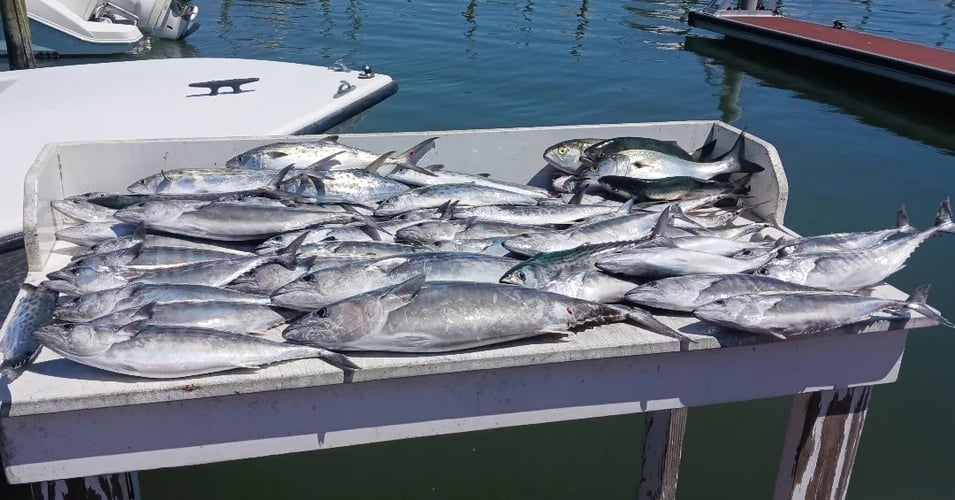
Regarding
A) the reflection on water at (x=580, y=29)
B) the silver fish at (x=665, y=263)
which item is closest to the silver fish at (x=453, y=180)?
the silver fish at (x=665, y=263)

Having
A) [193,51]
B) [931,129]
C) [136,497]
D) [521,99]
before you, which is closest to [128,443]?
[136,497]

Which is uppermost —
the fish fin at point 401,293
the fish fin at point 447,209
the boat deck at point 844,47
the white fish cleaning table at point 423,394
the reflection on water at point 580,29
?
Answer: the fish fin at point 401,293

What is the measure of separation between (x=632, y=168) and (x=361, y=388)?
1986mm

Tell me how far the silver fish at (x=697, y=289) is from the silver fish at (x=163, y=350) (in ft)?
3.10

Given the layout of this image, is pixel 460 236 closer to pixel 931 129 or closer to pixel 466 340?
pixel 466 340

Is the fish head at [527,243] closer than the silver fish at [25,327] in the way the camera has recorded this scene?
No

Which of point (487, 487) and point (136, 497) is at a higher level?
point (136, 497)

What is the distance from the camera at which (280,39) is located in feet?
54.7

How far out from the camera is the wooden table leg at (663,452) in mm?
3475

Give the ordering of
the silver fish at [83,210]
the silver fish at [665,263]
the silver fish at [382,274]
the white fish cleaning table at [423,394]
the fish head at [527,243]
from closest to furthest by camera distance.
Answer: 1. the white fish cleaning table at [423,394]
2. the silver fish at [382,274]
3. the silver fish at [665,263]
4. the fish head at [527,243]
5. the silver fish at [83,210]

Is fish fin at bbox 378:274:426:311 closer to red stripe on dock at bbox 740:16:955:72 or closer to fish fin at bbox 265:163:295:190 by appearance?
fish fin at bbox 265:163:295:190

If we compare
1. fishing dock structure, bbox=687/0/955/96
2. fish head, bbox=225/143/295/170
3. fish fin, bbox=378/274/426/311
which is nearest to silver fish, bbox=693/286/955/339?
fish fin, bbox=378/274/426/311

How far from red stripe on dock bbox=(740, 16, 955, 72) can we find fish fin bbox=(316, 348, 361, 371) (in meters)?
12.1

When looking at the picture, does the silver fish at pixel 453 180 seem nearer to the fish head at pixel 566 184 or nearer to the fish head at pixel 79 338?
the fish head at pixel 566 184
